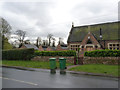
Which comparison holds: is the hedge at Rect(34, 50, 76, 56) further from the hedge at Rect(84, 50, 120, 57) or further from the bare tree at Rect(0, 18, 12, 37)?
the bare tree at Rect(0, 18, 12, 37)

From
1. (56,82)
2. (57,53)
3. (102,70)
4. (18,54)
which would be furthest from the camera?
(18,54)

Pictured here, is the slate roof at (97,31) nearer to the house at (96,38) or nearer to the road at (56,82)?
the house at (96,38)

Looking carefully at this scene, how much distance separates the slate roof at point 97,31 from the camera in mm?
28781

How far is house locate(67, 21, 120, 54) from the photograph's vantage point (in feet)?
90.8

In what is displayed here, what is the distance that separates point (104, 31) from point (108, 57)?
1512 centimetres

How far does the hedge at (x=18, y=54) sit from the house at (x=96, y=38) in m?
10.6

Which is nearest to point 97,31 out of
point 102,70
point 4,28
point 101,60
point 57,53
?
point 57,53

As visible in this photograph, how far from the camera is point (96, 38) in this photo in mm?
28359

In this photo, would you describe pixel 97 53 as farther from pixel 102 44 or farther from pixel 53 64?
pixel 102 44

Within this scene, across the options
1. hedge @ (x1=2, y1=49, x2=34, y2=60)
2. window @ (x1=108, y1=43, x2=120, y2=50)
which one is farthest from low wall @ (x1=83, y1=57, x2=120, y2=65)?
window @ (x1=108, y1=43, x2=120, y2=50)

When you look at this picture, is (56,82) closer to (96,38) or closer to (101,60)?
(101,60)

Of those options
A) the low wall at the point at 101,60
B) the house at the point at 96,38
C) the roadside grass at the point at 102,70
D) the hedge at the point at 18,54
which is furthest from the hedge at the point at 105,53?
the hedge at the point at 18,54

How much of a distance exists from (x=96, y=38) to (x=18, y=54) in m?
17.9

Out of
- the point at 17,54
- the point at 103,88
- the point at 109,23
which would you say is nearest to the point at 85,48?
the point at 109,23
